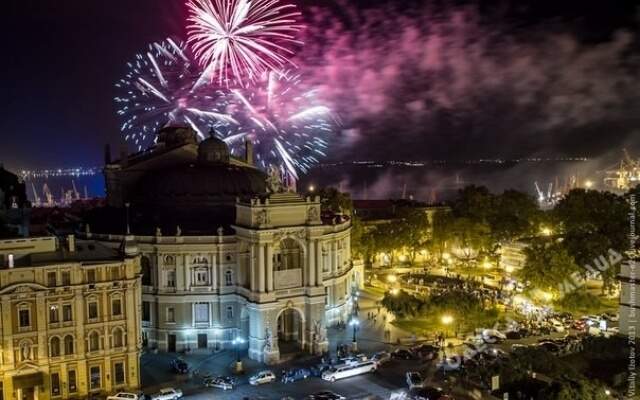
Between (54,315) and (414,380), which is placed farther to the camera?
(414,380)

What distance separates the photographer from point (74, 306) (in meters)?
47.0

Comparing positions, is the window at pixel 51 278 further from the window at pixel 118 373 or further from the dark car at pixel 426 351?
the dark car at pixel 426 351

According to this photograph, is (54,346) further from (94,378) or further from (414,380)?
(414,380)

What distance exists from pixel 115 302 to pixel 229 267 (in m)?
13.0

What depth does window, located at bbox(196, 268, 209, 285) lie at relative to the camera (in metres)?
59.5

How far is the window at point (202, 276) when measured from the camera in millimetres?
59469

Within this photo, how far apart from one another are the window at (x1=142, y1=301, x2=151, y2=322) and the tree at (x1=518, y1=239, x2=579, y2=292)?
121ft

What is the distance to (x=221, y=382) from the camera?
48875 millimetres

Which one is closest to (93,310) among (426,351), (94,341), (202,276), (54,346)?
(94,341)

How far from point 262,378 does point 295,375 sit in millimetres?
2514

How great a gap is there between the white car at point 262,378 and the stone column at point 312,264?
10.1 m

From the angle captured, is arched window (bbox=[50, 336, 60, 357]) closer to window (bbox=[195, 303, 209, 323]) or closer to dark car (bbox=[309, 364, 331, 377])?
window (bbox=[195, 303, 209, 323])

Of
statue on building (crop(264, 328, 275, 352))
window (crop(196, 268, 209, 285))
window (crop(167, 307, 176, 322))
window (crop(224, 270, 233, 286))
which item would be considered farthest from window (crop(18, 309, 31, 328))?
statue on building (crop(264, 328, 275, 352))

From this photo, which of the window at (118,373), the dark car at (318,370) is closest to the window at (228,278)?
the dark car at (318,370)
